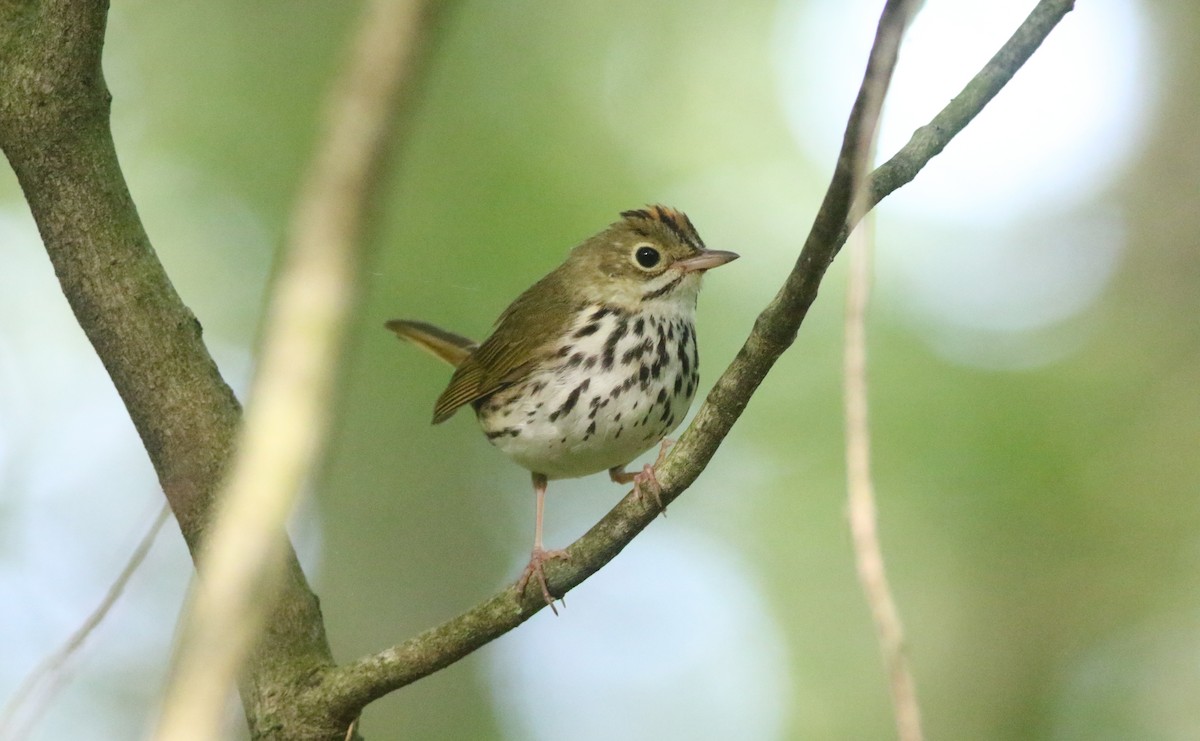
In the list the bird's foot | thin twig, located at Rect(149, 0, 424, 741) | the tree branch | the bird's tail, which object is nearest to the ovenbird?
the bird's tail

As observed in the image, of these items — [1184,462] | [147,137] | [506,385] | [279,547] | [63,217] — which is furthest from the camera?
[147,137]

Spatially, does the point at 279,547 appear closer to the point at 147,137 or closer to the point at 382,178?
the point at 382,178

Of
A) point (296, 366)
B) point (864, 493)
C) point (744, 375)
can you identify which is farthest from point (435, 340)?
point (296, 366)

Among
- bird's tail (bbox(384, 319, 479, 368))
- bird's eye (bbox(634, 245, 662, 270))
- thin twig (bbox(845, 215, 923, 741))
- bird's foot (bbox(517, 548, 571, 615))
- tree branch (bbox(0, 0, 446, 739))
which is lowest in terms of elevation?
thin twig (bbox(845, 215, 923, 741))

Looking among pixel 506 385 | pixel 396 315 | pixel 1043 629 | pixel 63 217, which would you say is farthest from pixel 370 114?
pixel 1043 629

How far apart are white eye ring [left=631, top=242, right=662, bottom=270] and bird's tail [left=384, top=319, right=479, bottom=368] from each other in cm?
133

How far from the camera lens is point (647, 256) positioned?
5.32m

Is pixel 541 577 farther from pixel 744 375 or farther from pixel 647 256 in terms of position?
pixel 647 256

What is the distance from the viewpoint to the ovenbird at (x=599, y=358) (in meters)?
4.81

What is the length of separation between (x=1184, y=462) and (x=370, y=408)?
5950mm

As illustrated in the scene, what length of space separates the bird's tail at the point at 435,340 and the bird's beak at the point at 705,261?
1506 millimetres

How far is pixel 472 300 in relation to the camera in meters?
8.79

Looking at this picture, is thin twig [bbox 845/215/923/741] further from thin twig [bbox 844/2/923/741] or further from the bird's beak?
the bird's beak

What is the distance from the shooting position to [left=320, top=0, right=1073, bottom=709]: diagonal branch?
2.31 m
